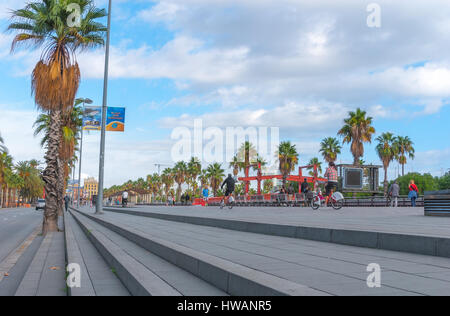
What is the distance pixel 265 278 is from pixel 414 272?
1.56 metres

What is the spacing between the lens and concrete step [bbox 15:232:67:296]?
18.2 ft

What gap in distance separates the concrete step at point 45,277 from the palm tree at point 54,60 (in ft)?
25.9

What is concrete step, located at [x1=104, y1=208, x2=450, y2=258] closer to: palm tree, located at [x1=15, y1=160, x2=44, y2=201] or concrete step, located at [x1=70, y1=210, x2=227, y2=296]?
concrete step, located at [x1=70, y1=210, x2=227, y2=296]

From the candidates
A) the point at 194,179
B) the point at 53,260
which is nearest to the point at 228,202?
the point at 53,260

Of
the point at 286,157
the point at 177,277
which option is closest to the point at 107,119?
the point at 177,277

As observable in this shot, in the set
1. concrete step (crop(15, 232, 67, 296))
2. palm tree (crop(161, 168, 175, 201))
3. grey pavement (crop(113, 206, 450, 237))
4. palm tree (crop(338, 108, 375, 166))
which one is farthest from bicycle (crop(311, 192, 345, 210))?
palm tree (crop(161, 168, 175, 201))

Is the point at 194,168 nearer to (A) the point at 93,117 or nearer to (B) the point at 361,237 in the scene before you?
(A) the point at 93,117

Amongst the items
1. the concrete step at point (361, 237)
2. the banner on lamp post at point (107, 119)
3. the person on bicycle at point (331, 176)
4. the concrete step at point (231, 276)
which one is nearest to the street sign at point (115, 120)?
the banner on lamp post at point (107, 119)

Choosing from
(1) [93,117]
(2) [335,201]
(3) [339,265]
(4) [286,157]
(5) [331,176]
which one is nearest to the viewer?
(3) [339,265]

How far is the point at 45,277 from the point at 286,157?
2113 inches

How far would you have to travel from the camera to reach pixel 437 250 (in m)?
5.08

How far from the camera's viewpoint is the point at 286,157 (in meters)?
59.1

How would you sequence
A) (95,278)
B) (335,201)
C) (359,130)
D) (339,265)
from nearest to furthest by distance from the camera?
(339,265) → (95,278) → (335,201) → (359,130)
